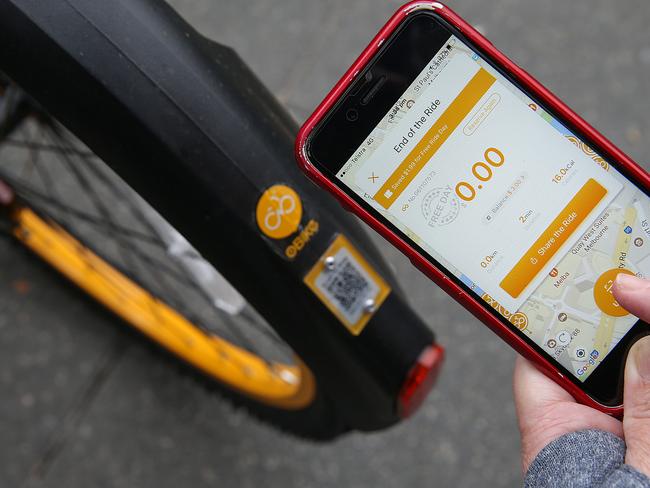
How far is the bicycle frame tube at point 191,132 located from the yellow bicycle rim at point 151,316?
48 cm

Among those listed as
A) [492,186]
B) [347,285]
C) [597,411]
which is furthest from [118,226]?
[597,411]

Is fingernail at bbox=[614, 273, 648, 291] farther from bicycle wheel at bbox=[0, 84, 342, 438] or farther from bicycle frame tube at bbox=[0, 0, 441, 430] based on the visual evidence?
bicycle wheel at bbox=[0, 84, 342, 438]

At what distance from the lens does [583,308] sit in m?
0.94

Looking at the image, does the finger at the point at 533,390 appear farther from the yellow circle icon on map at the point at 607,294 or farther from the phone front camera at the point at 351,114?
the phone front camera at the point at 351,114

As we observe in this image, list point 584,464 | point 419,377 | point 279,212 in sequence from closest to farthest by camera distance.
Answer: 1. point 584,464
2. point 279,212
3. point 419,377

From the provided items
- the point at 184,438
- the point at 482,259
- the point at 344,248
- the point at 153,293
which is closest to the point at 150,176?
the point at 344,248

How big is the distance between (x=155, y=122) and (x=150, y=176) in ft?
0.20

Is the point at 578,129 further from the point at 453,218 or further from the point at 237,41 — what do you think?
the point at 237,41

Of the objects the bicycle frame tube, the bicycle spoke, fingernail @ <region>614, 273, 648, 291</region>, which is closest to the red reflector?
the bicycle frame tube

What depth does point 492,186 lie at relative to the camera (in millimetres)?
903

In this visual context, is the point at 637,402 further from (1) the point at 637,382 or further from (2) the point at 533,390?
(2) the point at 533,390

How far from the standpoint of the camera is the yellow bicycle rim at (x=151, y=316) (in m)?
1.44

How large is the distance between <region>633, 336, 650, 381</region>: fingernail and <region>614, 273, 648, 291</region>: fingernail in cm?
8

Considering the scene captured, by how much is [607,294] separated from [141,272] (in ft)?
3.35
